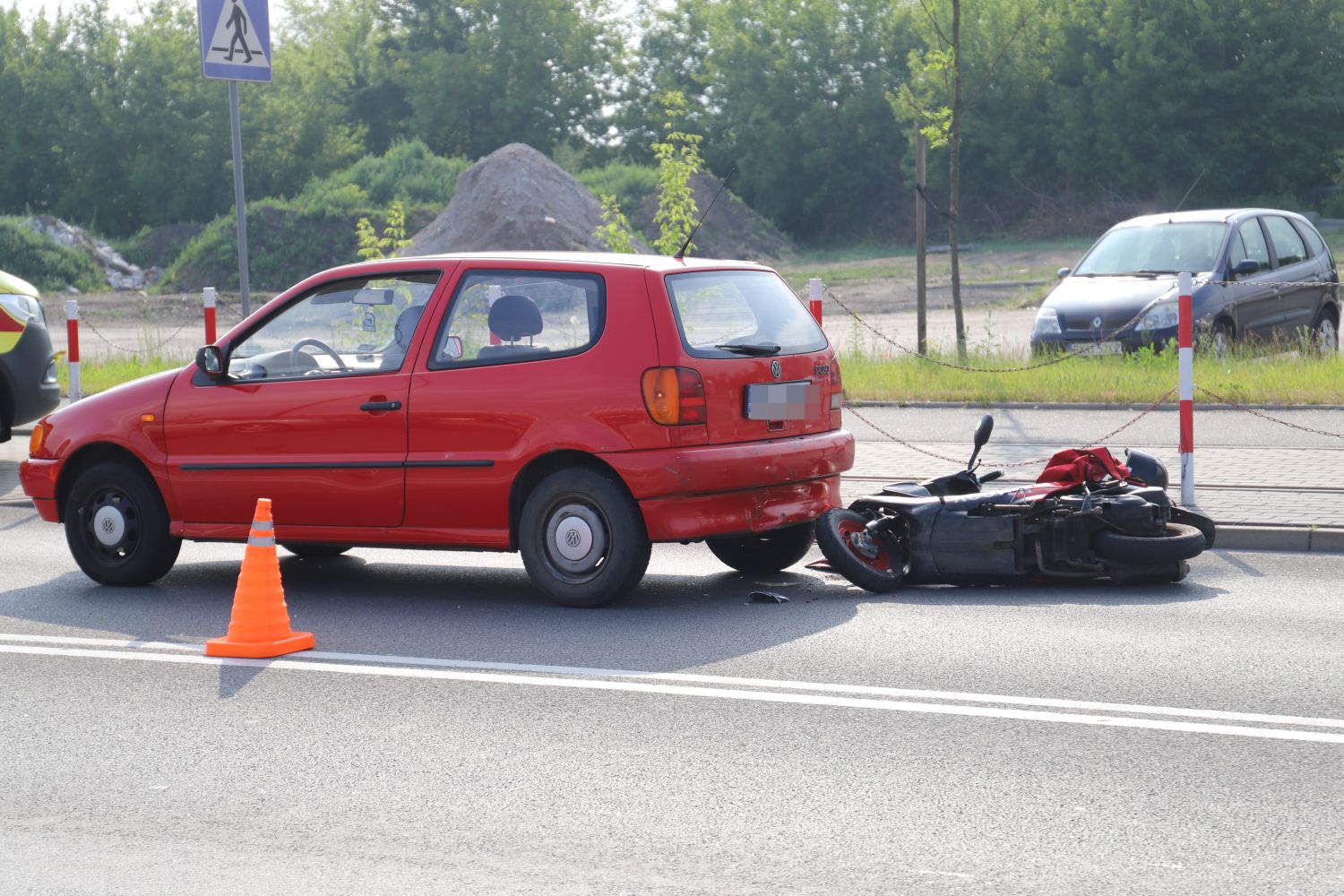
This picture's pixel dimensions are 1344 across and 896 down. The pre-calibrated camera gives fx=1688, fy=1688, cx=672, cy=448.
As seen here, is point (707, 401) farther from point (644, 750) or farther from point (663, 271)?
point (644, 750)

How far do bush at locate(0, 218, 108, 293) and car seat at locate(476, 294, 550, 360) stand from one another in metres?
42.4

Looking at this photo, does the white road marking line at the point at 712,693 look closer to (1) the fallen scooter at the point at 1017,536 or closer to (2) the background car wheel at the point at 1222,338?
(1) the fallen scooter at the point at 1017,536

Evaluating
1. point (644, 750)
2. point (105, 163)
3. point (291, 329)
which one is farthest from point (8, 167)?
point (644, 750)

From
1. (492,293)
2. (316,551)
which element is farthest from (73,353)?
(492,293)

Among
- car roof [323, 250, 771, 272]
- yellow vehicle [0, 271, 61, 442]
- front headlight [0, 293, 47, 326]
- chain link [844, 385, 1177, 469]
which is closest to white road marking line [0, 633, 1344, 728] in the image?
car roof [323, 250, 771, 272]

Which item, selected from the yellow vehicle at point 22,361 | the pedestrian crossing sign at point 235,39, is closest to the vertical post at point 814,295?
the pedestrian crossing sign at point 235,39

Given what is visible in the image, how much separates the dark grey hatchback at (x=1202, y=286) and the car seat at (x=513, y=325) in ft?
27.9

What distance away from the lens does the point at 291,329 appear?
864cm

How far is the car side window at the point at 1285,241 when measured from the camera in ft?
57.6

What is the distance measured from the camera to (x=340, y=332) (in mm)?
8531

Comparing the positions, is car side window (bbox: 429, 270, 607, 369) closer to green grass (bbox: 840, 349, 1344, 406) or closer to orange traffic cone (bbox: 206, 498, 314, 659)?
orange traffic cone (bbox: 206, 498, 314, 659)

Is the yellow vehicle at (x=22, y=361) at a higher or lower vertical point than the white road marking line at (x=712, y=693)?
higher

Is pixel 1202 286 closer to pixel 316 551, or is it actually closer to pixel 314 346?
pixel 316 551

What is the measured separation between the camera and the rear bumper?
25.0ft
